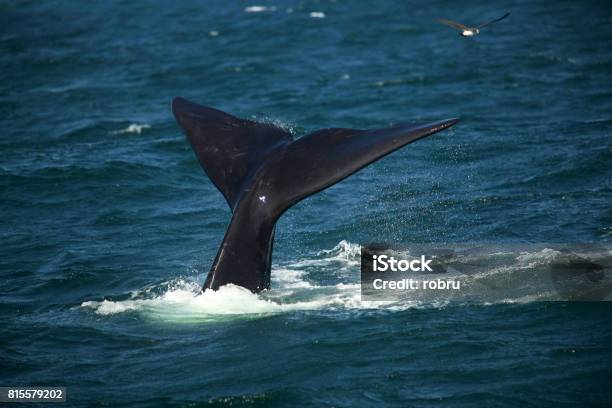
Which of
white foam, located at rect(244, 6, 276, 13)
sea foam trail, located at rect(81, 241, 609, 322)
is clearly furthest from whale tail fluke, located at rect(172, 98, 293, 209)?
white foam, located at rect(244, 6, 276, 13)

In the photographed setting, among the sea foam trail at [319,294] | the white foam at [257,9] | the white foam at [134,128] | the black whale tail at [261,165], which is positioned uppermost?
the white foam at [257,9]

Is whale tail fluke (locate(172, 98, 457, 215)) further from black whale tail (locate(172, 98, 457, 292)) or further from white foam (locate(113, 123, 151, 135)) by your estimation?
white foam (locate(113, 123, 151, 135))

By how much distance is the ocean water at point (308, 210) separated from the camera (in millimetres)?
10945

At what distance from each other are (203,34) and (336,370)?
28.3 m

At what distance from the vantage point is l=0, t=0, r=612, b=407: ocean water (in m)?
10.9

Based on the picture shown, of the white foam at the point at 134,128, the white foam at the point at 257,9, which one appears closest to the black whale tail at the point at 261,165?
the white foam at the point at 134,128

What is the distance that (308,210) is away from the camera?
18.2 meters

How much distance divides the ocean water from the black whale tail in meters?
0.48

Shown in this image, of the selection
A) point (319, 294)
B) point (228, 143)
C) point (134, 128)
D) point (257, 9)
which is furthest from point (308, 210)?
point (257, 9)

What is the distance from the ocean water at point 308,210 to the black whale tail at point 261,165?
48 centimetres

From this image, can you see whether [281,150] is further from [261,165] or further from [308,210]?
[308,210]

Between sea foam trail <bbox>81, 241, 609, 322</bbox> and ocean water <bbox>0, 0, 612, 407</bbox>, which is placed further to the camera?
sea foam trail <bbox>81, 241, 609, 322</bbox>

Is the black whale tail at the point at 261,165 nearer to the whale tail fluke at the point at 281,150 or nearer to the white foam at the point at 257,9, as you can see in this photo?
the whale tail fluke at the point at 281,150

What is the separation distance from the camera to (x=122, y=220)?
18.1m
